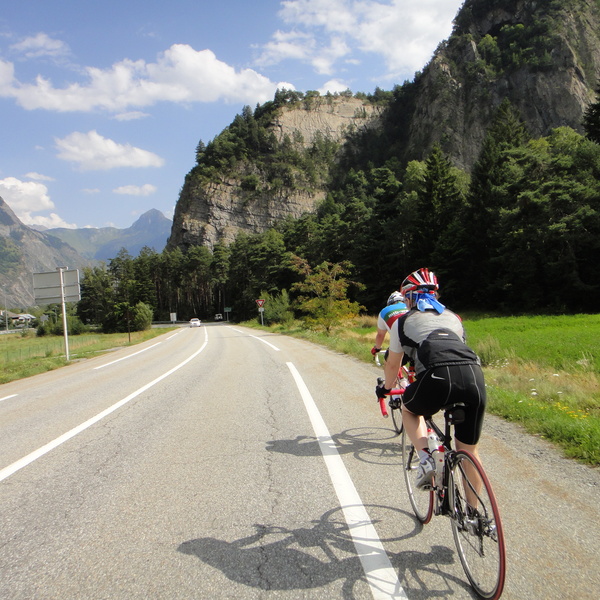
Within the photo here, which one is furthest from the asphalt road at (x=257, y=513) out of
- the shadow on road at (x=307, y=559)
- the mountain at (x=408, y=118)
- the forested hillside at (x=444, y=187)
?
the mountain at (x=408, y=118)

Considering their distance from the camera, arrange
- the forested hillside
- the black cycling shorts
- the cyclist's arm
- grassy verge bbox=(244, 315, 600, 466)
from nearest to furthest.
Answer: the black cycling shorts < the cyclist's arm < grassy verge bbox=(244, 315, 600, 466) < the forested hillside

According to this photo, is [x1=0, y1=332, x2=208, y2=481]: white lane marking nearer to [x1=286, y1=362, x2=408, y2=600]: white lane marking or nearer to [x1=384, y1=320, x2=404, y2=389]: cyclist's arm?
[x1=286, y1=362, x2=408, y2=600]: white lane marking

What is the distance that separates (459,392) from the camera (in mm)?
2600

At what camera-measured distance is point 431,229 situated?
4934 cm

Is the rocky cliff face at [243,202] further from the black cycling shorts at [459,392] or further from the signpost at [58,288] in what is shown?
the black cycling shorts at [459,392]

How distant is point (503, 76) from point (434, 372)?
402ft

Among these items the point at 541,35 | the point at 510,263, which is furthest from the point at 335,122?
the point at 510,263

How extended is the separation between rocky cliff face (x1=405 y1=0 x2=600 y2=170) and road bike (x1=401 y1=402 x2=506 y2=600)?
105882mm

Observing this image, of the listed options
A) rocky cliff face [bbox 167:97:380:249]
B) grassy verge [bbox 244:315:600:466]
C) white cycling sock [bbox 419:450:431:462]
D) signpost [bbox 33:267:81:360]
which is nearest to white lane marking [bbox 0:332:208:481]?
white cycling sock [bbox 419:450:431:462]

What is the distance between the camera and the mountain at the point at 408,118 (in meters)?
92.7

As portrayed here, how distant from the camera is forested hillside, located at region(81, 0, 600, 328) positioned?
3628 centimetres

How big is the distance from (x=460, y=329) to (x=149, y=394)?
7.27m

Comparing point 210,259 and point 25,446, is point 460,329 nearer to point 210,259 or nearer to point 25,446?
point 25,446

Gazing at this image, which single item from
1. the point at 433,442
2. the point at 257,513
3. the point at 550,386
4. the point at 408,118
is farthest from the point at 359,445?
the point at 408,118
